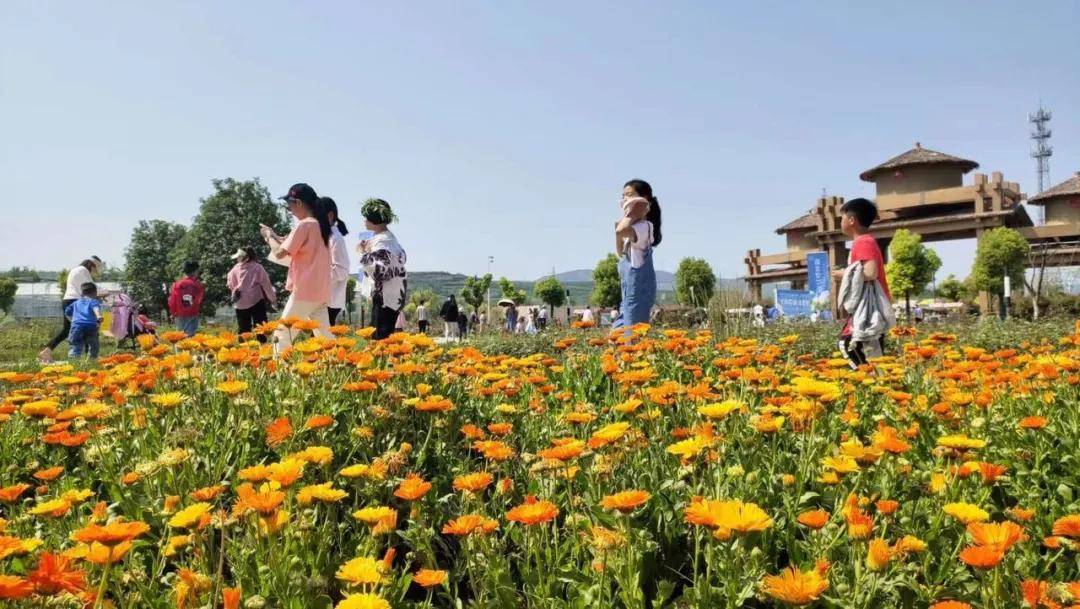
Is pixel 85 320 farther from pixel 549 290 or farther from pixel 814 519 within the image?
pixel 549 290

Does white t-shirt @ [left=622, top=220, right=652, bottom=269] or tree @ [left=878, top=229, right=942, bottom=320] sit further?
tree @ [left=878, top=229, right=942, bottom=320]

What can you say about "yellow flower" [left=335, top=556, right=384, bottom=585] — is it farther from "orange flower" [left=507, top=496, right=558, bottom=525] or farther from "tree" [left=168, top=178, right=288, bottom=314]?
"tree" [left=168, top=178, right=288, bottom=314]

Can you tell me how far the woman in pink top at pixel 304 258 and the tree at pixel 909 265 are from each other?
30104 mm

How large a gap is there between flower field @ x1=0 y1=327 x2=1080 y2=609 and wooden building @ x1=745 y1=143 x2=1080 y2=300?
109ft

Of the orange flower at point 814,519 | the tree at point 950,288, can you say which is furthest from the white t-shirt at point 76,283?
the tree at point 950,288

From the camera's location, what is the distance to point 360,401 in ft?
9.53

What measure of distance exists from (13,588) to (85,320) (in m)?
10.2

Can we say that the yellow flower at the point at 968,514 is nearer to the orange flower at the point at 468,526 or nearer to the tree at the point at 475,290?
the orange flower at the point at 468,526

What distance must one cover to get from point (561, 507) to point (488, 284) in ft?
224

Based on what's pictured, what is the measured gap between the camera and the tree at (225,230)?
52.1m

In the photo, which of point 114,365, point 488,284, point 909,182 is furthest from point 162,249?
point 114,365

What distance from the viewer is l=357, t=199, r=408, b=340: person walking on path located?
7223 mm

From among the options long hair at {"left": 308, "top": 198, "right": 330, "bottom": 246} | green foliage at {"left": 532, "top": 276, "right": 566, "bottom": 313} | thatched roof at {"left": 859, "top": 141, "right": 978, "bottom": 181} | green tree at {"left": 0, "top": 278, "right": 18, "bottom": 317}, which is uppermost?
thatched roof at {"left": 859, "top": 141, "right": 978, "bottom": 181}

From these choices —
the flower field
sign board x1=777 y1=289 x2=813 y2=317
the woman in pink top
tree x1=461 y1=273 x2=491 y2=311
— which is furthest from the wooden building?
tree x1=461 y1=273 x2=491 y2=311
